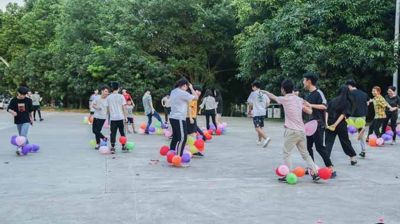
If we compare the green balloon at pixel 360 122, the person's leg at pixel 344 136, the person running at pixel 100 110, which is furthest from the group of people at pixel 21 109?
the green balloon at pixel 360 122

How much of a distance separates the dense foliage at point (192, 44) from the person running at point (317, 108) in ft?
43.2

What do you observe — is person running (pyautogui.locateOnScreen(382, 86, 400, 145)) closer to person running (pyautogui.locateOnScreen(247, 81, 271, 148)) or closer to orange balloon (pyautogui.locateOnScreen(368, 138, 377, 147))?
orange balloon (pyautogui.locateOnScreen(368, 138, 377, 147))

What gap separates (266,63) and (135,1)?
497 inches

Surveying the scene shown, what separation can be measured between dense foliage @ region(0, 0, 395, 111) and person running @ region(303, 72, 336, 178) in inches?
518

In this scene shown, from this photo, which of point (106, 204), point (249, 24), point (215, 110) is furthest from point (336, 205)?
point (249, 24)

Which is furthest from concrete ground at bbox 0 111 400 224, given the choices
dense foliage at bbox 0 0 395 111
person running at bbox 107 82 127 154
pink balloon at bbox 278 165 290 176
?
dense foliage at bbox 0 0 395 111

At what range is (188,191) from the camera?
22.0 feet

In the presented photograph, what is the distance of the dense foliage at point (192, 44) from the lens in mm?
21234

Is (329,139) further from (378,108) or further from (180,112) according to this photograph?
(378,108)

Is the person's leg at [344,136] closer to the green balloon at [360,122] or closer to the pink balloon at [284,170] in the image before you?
the pink balloon at [284,170]

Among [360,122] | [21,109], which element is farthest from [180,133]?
[360,122]

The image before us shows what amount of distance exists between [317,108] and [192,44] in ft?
83.9

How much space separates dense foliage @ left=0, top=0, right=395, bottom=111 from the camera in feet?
69.7

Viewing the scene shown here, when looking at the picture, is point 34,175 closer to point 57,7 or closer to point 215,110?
point 215,110
